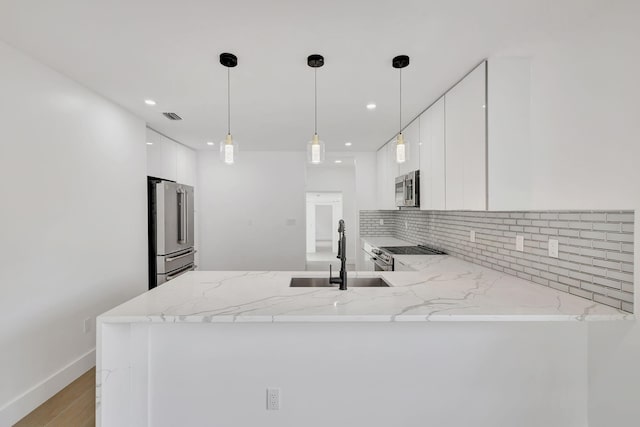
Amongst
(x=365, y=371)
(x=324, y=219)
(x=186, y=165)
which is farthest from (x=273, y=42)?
(x=324, y=219)

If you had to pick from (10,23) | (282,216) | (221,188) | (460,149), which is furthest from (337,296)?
(221,188)

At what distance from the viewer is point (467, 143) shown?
7.32ft

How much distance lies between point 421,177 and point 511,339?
1.85 metres

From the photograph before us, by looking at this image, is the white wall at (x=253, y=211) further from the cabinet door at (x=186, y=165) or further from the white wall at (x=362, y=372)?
the white wall at (x=362, y=372)

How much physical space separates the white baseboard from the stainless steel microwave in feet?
10.7

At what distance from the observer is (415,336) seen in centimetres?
164

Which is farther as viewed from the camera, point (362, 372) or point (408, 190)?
point (408, 190)

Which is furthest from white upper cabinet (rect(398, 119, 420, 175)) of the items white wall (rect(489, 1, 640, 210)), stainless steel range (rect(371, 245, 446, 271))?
white wall (rect(489, 1, 640, 210))

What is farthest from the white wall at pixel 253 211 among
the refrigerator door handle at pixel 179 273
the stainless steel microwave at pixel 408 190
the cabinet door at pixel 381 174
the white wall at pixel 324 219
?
the white wall at pixel 324 219

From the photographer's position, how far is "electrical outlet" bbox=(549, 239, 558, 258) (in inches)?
71.5

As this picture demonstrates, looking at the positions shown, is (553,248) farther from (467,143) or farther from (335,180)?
(335,180)

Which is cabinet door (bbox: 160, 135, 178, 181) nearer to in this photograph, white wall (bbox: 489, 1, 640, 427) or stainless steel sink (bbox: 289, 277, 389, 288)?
stainless steel sink (bbox: 289, 277, 389, 288)

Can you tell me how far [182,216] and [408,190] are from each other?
283 cm

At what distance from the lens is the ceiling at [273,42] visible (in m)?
1.53
